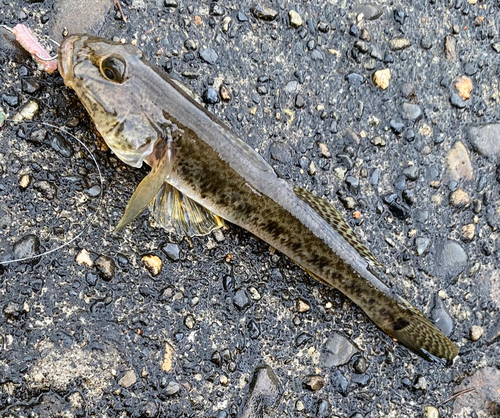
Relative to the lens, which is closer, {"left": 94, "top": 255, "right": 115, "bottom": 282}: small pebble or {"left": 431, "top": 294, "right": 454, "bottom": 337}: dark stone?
{"left": 94, "top": 255, "right": 115, "bottom": 282}: small pebble

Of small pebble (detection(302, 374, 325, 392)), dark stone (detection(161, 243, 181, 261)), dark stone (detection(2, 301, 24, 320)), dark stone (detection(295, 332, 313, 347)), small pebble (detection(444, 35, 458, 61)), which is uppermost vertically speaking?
small pebble (detection(444, 35, 458, 61))

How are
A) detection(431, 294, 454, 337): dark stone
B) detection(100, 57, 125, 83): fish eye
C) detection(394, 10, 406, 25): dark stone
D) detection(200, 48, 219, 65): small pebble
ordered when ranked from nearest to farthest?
detection(100, 57, 125, 83): fish eye → detection(200, 48, 219, 65): small pebble → detection(431, 294, 454, 337): dark stone → detection(394, 10, 406, 25): dark stone

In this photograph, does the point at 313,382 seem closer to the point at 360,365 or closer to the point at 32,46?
the point at 360,365

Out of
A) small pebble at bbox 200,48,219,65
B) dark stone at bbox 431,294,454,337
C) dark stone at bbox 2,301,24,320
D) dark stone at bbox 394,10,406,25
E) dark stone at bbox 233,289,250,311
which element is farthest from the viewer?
dark stone at bbox 394,10,406,25

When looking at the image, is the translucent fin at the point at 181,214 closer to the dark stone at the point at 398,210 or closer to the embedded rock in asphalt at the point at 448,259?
the dark stone at the point at 398,210

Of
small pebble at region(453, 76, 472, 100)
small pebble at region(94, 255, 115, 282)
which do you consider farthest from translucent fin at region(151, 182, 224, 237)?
small pebble at region(453, 76, 472, 100)

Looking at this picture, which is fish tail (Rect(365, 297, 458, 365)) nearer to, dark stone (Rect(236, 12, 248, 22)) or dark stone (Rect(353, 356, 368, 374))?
dark stone (Rect(353, 356, 368, 374))
